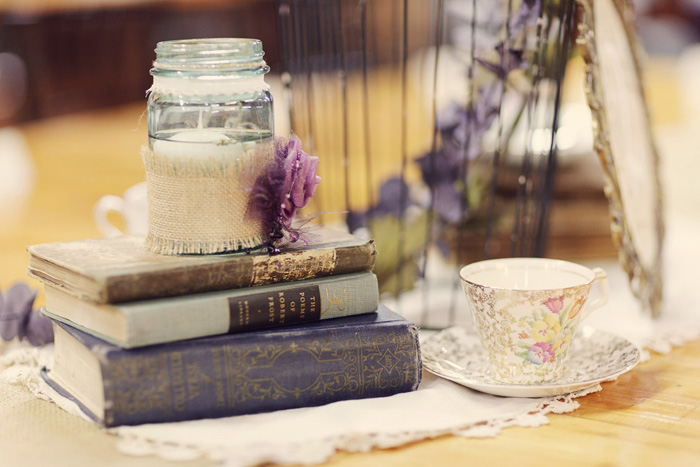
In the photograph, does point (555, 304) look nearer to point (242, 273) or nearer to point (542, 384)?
point (542, 384)

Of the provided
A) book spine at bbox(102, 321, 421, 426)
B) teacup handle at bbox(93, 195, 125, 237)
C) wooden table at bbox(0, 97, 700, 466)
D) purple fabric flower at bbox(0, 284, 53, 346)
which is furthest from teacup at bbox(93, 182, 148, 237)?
book spine at bbox(102, 321, 421, 426)

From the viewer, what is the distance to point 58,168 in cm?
195

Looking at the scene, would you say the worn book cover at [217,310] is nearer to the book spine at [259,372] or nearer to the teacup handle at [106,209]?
the book spine at [259,372]

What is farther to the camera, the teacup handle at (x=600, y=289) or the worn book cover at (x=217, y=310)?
the teacup handle at (x=600, y=289)

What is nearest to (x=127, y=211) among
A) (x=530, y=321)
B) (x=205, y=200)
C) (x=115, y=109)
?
(x=205, y=200)

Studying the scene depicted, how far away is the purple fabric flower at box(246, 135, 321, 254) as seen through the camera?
66 centimetres

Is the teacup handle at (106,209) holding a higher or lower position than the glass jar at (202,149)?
lower

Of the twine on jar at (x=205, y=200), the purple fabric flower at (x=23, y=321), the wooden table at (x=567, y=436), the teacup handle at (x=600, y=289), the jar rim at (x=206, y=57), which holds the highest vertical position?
the jar rim at (x=206, y=57)

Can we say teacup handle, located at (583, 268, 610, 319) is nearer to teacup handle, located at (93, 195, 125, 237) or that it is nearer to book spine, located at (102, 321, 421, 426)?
book spine, located at (102, 321, 421, 426)

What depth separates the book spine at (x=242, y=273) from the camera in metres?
0.61

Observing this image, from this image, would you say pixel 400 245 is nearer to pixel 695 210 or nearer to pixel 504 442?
pixel 504 442

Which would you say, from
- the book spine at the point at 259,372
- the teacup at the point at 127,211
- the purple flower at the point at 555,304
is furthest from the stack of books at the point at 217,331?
the teacup at the point at 127,211

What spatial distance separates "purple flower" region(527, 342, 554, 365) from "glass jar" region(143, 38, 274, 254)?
25cm

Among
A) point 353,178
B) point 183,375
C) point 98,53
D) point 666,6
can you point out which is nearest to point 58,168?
point 353,178
